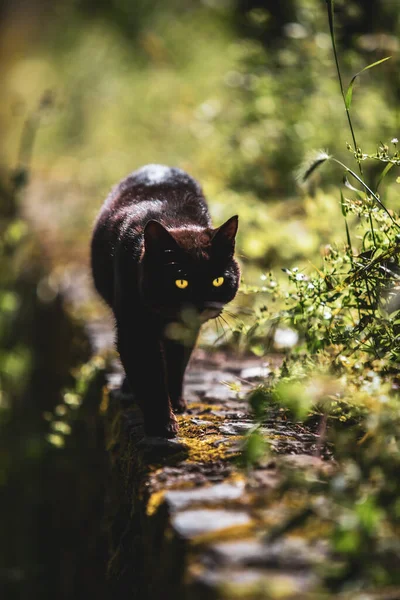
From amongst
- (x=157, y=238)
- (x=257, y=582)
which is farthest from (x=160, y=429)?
(x=257, y=582)

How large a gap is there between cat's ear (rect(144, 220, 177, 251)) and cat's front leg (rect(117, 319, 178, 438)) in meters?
0.25

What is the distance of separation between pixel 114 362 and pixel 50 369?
1.72m

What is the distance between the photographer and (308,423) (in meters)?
2.13

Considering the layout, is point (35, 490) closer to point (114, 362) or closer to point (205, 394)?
point (114, 362)

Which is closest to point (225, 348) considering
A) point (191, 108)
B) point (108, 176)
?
point (191, 108)

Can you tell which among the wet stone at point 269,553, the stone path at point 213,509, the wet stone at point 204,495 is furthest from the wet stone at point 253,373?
the wet stone at point 269,553

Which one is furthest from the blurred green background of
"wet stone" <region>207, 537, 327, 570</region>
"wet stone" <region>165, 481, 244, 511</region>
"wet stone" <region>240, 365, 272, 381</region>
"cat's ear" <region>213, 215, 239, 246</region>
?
"wet stone" <region>207, 537, 327, 570</region>

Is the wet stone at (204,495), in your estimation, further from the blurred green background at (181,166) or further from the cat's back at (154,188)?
the cat's back at (154,188)

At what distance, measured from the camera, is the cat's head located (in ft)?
7.02

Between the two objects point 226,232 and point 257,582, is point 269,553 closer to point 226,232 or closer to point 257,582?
point 257,582

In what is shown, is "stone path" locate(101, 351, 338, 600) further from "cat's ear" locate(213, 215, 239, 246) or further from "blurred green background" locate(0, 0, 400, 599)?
"blurred green background" locate(0, 0, 400, 599)

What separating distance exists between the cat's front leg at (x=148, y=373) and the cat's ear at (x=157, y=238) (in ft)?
0.83

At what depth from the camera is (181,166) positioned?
5.47 m

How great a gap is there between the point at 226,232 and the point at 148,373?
1.63 ft
